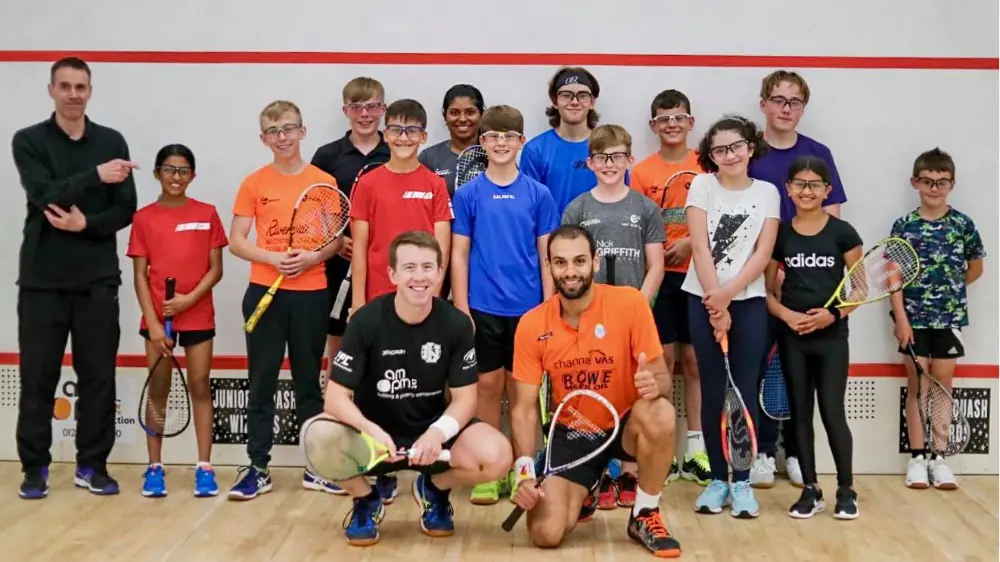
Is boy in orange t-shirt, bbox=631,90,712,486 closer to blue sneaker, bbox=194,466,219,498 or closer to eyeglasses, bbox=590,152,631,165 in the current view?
eyeglasses, bbox=590,152,631,165

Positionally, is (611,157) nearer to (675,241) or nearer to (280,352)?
(675,241)

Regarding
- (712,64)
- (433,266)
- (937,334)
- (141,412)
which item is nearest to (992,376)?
(937,334)

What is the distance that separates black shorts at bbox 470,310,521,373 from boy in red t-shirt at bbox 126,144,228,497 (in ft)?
3.55

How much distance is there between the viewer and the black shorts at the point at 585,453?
374 cm

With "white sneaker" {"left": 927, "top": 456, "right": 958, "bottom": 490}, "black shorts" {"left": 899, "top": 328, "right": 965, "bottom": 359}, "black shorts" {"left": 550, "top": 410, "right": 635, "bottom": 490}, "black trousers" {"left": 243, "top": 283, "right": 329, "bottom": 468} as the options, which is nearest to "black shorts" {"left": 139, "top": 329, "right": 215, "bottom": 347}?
"black trousers" {"left": 243, "top": 283, "right": 329, "bottom": 468}

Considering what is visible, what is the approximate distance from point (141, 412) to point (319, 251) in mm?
1017

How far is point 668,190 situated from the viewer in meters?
4.54

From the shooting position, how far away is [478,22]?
486cm

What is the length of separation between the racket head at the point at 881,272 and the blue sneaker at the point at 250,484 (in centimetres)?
225

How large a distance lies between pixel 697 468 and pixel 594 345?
1.17 meters

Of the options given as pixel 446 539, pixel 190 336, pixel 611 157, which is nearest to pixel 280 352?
pixel 190 336

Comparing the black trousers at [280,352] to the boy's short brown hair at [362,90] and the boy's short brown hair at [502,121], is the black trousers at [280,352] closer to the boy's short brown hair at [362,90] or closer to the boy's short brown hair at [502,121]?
the boy's short brown hair at [362,90]

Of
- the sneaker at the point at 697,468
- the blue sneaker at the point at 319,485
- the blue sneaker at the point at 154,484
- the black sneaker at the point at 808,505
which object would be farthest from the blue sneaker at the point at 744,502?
the blue sneaker at the point at 154,484

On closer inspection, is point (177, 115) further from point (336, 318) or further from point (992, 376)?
point (992, 376)
